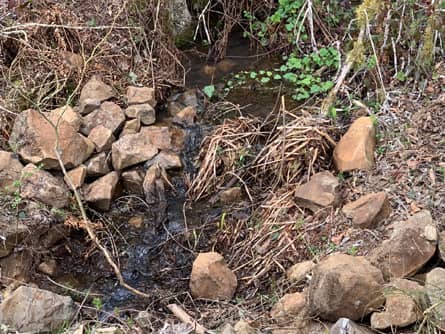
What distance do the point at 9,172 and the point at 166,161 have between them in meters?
1.08

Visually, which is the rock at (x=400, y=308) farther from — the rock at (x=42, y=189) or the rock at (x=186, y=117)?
the rock at (x=186, y=117)

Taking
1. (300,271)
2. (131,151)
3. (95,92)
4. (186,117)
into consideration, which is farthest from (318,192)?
(95,92)

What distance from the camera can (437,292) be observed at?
2.35m

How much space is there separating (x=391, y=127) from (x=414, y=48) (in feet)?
2.61

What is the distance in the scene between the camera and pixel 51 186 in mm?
3691

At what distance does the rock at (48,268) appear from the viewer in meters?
3.52

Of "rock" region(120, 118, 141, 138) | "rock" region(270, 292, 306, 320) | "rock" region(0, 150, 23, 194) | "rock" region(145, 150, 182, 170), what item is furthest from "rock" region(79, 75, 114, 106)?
"rock" region(270, 292, 306, 320)

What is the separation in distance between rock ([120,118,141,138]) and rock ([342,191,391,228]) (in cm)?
186

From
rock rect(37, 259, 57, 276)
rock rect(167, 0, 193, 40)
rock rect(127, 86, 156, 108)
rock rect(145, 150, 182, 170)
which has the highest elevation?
rock rect(167, 0, 193, 40)

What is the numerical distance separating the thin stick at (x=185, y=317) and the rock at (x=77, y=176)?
3.91ft

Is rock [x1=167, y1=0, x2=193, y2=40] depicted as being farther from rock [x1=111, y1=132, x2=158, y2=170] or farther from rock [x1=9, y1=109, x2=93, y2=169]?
rock [x1=9, y1=109, x2=93, y2=169]

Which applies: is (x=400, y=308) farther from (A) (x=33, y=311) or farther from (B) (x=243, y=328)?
(A) (x=33, y=311)

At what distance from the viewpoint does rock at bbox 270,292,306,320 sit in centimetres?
280

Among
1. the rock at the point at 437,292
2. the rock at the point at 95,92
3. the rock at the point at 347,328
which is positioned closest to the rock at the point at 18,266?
the rock at the point at 95,92
